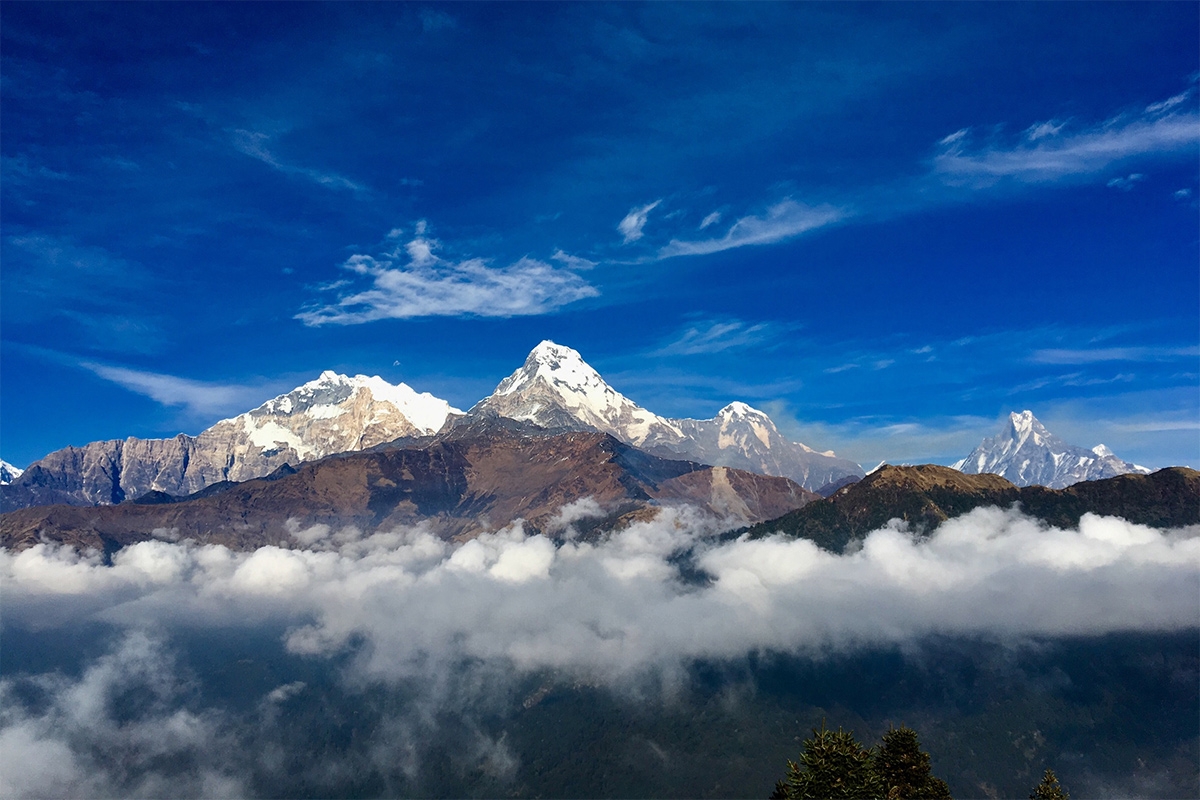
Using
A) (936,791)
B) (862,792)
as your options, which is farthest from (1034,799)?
(862,792)

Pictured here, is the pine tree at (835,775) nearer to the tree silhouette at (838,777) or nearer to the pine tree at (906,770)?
the tree silhouette at (838,777)

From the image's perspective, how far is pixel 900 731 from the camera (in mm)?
119750

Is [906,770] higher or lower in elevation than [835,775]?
lower

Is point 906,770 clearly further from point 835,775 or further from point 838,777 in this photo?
point 835,775

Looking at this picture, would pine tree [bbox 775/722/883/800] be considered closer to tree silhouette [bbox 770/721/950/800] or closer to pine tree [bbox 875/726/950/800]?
tree silhouette [bbox 770/721/950/800]

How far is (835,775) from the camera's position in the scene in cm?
10000

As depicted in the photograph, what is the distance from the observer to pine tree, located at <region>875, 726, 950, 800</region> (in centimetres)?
11256

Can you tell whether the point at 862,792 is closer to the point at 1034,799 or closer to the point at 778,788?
the point at 778,788

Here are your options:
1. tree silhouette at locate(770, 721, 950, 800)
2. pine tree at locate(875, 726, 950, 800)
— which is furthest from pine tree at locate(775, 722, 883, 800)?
pine tree at locate(875, 726, 950, 800)

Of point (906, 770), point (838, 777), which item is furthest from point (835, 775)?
point (906, 770)

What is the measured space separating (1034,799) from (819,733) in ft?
146

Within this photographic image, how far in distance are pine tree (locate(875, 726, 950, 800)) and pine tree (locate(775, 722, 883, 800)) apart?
1130 cm

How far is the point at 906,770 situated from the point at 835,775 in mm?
22266

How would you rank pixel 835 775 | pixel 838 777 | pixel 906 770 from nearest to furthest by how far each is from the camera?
1. pixel 838 777
2. pixel 835 775
3. pixel 906 770
